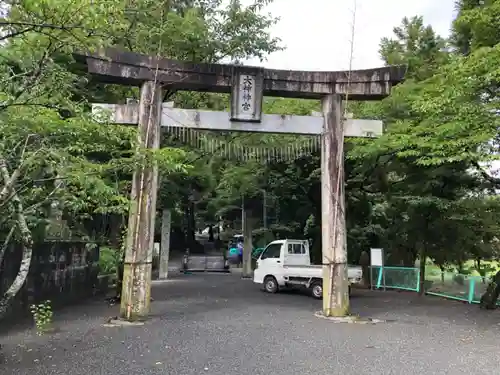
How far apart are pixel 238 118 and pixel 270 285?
305 inches

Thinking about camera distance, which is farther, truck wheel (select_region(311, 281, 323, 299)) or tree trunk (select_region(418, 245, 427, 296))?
tree trunk (select_region(418, 245, 427, 296))

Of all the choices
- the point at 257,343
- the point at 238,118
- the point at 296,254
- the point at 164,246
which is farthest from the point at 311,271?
the point at 164,246

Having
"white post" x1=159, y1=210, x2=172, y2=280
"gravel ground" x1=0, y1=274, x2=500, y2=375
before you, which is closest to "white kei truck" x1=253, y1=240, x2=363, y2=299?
"gravel ground" x1=0, y1=274, x2=500, y2=375

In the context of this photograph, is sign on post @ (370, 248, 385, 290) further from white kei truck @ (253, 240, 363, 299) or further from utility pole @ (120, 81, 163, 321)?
utility pole @ (120, 81, 163, 321)

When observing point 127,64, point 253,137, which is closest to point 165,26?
point 127,64

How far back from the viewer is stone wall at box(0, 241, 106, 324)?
8797 mm

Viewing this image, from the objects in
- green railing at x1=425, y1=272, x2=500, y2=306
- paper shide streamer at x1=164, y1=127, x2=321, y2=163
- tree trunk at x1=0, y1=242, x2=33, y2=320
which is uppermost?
paper shide streamer at x1=164, y1=127, x2=321, y2=163

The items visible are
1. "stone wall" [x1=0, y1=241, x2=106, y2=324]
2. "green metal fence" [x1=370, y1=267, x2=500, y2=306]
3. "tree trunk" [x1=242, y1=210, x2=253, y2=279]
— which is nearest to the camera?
"stone wall" [x1=0, y1=241, x2=106, y2=324]

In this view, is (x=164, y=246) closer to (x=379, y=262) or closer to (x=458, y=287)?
(x=379, y=262)

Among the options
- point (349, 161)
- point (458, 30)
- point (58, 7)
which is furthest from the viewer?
point (349, 161)

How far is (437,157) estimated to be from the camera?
409 inches

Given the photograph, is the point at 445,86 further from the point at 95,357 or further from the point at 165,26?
the point at 95,357

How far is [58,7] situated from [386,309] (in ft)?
35.2

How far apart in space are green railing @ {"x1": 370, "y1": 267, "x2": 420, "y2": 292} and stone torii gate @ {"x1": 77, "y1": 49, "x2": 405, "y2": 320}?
683 cm
